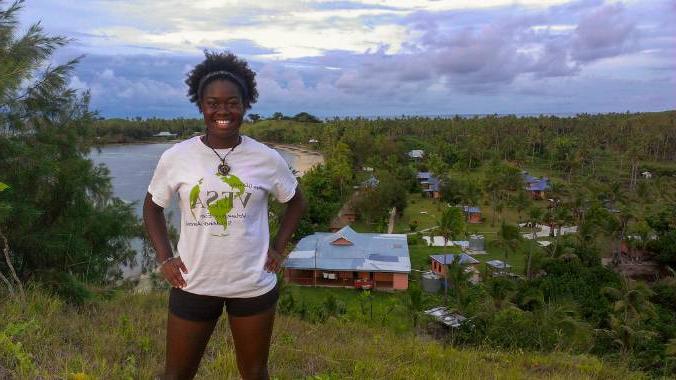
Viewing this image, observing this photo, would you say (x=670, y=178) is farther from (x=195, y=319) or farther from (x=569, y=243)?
(x=195, y=319)

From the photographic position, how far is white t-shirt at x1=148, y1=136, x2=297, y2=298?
2.15m

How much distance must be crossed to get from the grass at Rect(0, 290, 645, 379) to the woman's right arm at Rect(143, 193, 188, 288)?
3.14 ft

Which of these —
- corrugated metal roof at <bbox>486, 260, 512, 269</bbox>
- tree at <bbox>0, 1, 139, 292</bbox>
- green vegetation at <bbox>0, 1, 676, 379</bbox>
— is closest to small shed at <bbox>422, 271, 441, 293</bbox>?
green vegetation at <bbox>0, 1, 676, 379</bbox>

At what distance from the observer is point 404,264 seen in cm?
2206

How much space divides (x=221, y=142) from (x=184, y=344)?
0.85m

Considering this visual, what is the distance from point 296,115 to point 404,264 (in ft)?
274

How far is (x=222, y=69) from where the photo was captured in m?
2.40

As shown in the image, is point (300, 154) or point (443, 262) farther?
point (300, 154)

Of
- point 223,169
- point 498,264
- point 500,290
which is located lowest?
point 498,264

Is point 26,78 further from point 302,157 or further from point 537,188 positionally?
point 302,157

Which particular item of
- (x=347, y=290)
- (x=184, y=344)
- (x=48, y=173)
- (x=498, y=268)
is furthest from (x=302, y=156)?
(x=184, y=344)

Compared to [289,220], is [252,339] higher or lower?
lower

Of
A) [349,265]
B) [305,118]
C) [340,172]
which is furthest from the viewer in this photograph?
[305,118]

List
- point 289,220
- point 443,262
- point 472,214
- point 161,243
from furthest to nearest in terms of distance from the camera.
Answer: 1. point 472,214
2. point 443,262
3. point 289,220
4. point 161,243
